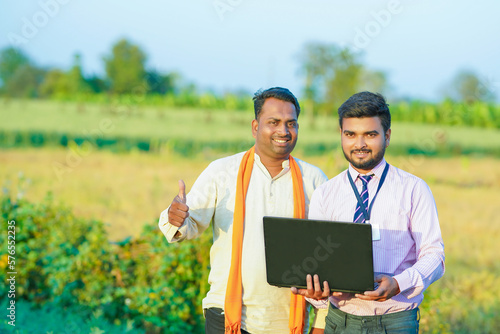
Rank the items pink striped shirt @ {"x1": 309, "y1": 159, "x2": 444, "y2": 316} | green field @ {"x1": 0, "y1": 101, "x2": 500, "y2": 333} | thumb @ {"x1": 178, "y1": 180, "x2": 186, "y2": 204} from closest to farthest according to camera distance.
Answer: pink striped shirt @ {"x1": 309, "y1": 159, "x2": 444, "y2": 316}, thumb @ {"x1": 178, "y1": 180, "x2": 186, "y2": 204}, green field @ {"x1": 0, "y1": 101, "x2": 500, "y2": 333}

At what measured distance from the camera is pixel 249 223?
3.03 m

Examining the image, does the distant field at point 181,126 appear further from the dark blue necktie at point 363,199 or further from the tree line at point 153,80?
the dark blue necktie at point 363,199

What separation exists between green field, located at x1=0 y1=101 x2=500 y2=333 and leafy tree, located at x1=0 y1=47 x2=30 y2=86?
26.5ft

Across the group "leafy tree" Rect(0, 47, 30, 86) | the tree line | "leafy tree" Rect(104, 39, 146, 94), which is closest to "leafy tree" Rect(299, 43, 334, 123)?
the tree line

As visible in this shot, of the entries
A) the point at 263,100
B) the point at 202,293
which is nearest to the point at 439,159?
the point at 202,293

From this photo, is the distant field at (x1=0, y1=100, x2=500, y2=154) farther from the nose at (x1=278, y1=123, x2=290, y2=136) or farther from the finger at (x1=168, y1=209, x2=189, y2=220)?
the finger at (x1=168, y1=209, x2=189, y2=220)

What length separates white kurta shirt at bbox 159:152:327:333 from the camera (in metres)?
2.95

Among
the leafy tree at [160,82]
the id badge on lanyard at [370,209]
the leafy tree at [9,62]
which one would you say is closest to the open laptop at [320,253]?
the id badge on lanyard at [370,209]

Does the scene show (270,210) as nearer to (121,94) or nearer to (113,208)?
(113,208)

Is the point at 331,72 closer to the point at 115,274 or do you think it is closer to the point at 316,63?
the point at 316,63

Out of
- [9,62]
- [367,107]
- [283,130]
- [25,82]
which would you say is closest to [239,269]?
[283,130]

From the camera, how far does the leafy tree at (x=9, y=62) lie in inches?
1128

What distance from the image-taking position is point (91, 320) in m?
4.52

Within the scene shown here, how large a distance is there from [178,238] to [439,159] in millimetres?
16356
